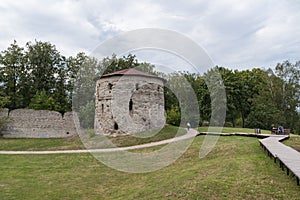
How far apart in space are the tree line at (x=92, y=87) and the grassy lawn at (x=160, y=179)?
59.8 ft

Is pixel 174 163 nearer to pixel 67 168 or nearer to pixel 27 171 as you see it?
pixel 67 168

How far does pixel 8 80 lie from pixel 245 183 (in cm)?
3308

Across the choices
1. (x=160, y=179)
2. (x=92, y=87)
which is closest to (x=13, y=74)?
(x=92, y=87)

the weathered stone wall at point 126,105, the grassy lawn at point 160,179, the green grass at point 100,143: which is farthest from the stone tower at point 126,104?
the grassy lawn at point 160,179

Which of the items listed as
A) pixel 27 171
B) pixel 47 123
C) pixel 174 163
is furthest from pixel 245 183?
pixel 47 123

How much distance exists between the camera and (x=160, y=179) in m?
8.77

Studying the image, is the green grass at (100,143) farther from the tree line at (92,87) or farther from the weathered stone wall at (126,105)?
the tree line at (92,87)

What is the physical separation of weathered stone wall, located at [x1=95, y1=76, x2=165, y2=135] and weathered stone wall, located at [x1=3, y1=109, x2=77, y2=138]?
5522 mm

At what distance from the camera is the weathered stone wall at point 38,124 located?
923 inches

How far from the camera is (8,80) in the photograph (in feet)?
109

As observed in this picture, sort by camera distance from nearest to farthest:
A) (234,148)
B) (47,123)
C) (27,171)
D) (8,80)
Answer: (27,171) → (234,148) → (47,123) → (8,80)

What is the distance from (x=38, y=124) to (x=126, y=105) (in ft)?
30.6

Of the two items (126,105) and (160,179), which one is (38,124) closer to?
(126,105)

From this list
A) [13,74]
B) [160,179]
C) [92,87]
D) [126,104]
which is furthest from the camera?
[92,87]
